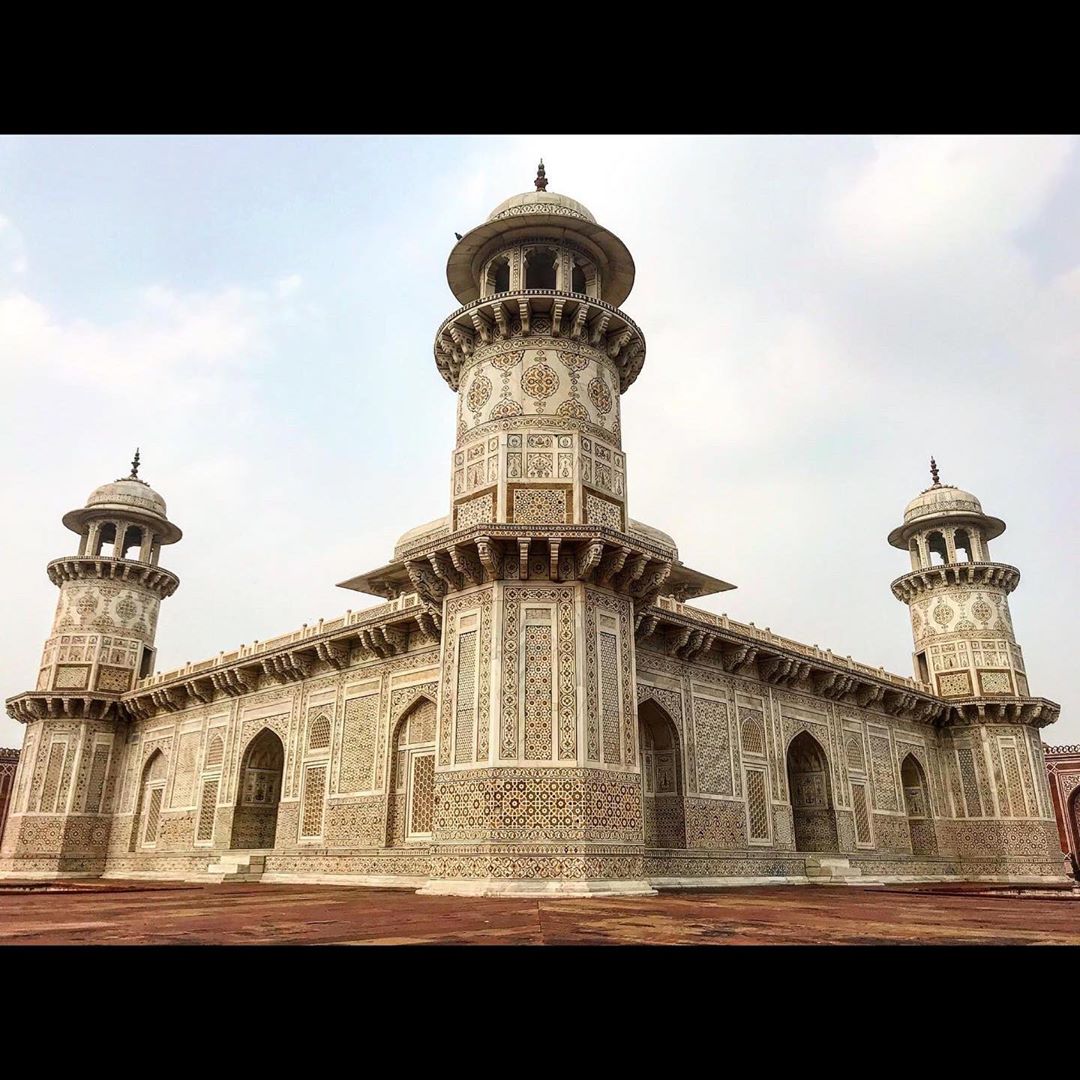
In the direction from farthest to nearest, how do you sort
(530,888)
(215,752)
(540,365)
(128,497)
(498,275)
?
(128,497) → (215,752) → (498,275) → (540,365) → (530,888)

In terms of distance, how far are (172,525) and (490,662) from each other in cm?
1853

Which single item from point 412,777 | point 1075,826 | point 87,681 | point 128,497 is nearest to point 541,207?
point 412,777

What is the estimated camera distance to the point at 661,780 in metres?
16.2

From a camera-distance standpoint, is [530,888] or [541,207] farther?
[541,207]

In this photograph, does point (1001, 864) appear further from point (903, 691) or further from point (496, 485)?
point (496, 485)

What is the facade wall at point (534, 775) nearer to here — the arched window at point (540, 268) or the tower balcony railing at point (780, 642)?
the tower balcony railing at point (780, 642)

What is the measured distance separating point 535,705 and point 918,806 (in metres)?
16.8

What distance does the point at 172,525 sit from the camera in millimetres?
26828

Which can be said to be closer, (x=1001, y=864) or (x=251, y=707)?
(x=251, y=707)

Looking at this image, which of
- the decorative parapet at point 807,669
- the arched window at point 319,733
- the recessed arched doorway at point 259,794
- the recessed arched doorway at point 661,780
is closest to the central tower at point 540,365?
the decorative parapet at point 807,669

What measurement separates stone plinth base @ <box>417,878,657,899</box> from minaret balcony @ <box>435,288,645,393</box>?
8367 mm

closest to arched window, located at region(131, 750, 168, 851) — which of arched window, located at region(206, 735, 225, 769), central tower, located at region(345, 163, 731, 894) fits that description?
arched window, located at region(206, 735, 225, 769)

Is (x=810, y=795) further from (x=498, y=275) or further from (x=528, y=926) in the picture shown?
(x=528, y=926)
